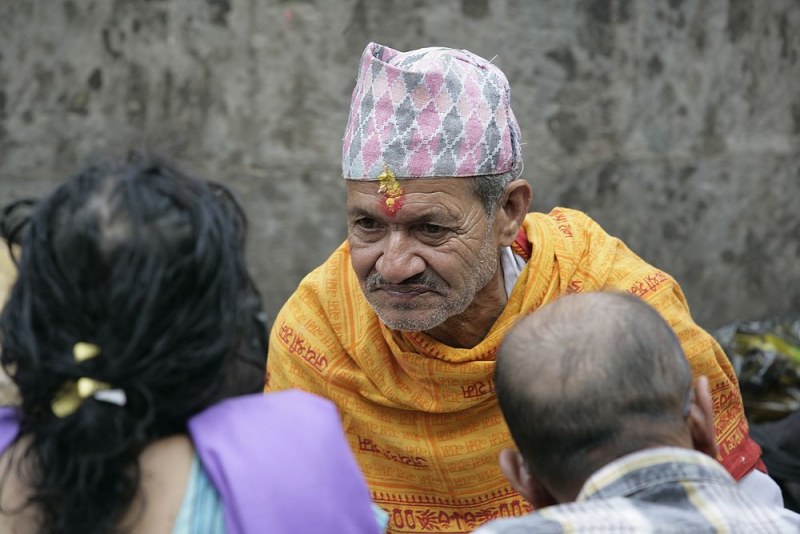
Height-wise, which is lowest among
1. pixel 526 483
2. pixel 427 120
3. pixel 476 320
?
pixel 476 320

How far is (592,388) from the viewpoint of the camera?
1.80 meters

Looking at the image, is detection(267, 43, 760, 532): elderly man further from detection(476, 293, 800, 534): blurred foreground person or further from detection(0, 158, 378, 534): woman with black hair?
detection(0, 158, 378, 534): woman with black hair

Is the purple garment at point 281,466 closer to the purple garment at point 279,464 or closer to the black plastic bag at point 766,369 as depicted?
the purple garment at point 279,464

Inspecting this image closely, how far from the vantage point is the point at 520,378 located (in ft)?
6.18

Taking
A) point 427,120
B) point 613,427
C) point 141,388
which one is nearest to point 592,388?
point 613,427

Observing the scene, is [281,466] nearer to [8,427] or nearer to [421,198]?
[8,427]

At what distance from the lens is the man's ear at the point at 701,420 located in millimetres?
1938

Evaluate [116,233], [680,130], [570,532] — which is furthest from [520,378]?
[680,130]

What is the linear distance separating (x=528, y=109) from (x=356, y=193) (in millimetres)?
2312

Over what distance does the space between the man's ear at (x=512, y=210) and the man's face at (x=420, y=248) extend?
104 mm

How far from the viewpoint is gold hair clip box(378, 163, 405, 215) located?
2.84 m

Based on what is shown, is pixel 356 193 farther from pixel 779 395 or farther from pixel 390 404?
pixel 779 395

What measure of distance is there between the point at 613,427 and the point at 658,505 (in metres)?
0.15

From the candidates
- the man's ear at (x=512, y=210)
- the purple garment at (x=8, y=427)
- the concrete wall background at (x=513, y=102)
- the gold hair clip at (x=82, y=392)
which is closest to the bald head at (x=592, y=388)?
the gold hair clip at (x=82, y=392)
